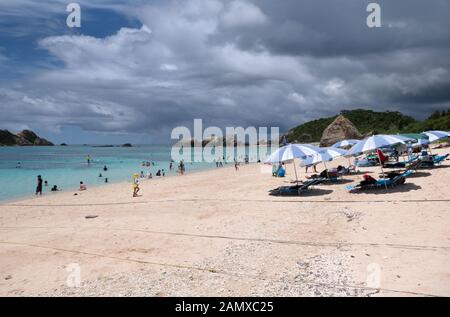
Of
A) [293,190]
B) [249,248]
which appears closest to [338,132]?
[293,190]

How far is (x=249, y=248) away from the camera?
9531mm

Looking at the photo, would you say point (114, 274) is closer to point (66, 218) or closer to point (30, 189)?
point (66, 218)

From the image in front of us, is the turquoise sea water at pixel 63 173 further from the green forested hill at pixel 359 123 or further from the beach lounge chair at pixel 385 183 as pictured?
the green forested hill at pixel 359 123

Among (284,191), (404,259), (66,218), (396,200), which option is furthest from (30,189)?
(404,259)

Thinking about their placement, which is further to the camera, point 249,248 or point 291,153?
point 291,153

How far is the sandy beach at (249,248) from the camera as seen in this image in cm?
702

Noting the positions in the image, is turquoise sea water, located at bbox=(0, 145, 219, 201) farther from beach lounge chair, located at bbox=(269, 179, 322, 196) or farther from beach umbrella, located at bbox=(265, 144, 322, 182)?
beach umbrella, located at bbox=(265, 144, 322, 182)

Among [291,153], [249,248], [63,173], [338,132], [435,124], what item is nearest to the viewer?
[249,248]

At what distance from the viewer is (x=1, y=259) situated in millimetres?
9961

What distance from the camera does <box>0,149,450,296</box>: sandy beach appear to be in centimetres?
702

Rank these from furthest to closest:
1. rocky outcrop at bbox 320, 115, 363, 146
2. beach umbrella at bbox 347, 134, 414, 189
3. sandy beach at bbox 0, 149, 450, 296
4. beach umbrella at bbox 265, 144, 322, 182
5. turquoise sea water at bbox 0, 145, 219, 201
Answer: rocky outcrop at bbox 320, 115, 363, 146
turquoise sea water at bbox 0, 145, 219, 201
beach umbrella at bbox 265, 144, 322, 182
beach umbrella at bbox 347, 134, 414, 189
sandy beach at bbox 0, 149, 450, 296

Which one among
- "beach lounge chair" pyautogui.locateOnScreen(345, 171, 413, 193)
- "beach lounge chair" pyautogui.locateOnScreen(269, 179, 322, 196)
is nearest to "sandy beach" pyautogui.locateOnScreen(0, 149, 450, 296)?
"beach lounge chair" pyautogui.locateOnScreen(345, 171, 413, 193)

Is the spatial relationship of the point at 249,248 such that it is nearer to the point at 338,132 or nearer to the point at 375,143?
the point at 375,143
